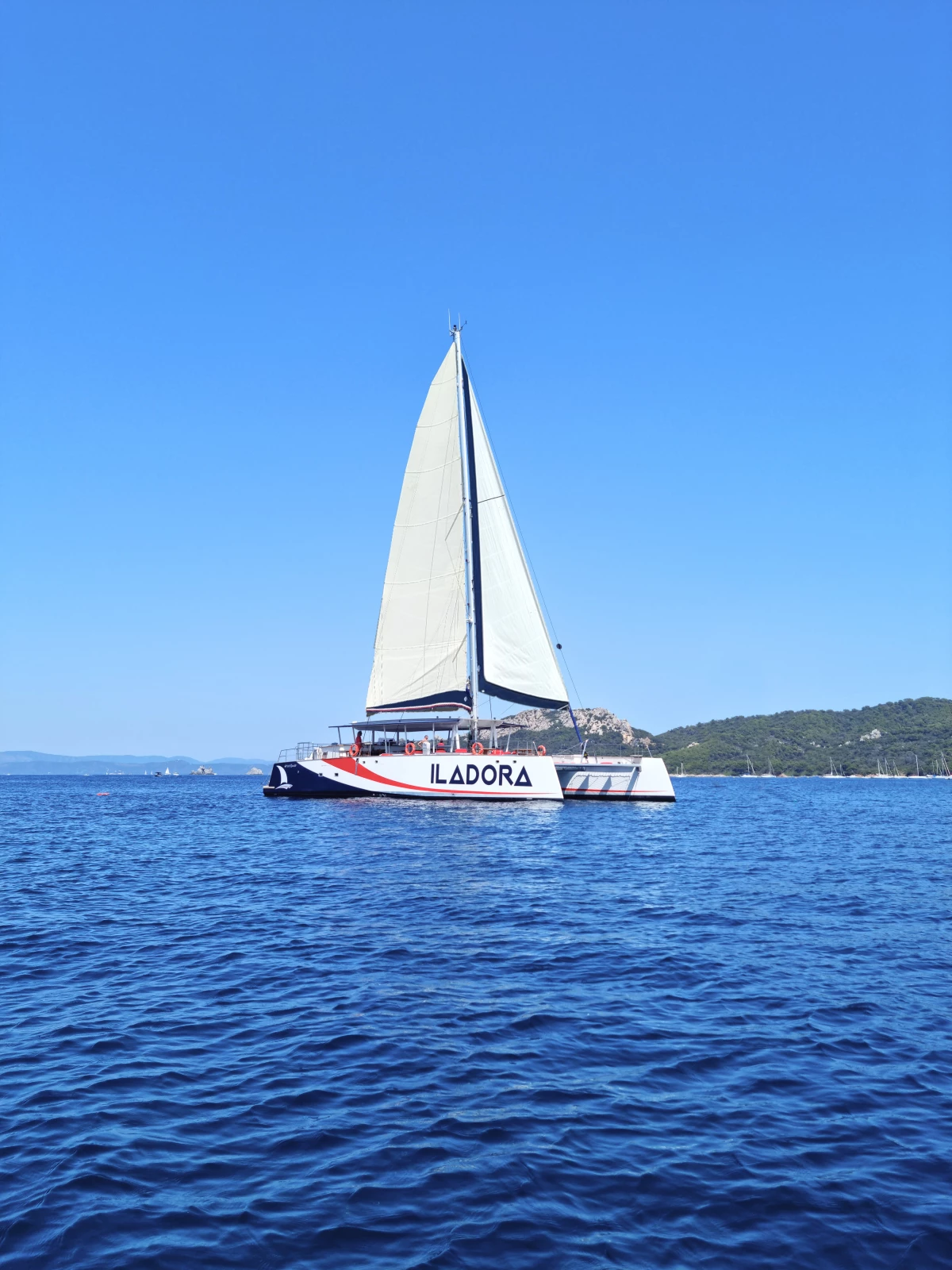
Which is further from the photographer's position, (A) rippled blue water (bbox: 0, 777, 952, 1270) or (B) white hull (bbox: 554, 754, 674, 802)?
(B) white hull (bbox: 554, 754, 674, 802)

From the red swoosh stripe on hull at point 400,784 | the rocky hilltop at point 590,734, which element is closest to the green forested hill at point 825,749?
the rocky hilltop at point 590,734

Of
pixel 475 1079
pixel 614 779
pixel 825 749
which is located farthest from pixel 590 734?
pixel 475 1079

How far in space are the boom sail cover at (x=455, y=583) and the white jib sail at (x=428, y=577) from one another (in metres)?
Result: 0.04

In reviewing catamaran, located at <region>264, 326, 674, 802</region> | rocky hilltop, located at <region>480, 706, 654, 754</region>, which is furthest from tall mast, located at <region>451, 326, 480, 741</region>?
rocky hilltop, located at <region>480, 706, 654, 754</region>

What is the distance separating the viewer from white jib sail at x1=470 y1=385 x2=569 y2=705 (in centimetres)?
4306

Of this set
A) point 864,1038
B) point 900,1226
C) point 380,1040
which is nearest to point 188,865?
point 380,1040

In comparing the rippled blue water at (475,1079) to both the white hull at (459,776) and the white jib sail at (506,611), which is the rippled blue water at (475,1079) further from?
the white jib sail at (506,611)

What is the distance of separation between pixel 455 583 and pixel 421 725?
755 cm

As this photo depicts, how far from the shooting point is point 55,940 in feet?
46.1

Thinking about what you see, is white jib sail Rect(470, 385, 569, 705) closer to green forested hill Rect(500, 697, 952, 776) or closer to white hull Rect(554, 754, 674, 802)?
white hull Rect(554, 754, 674, 802)

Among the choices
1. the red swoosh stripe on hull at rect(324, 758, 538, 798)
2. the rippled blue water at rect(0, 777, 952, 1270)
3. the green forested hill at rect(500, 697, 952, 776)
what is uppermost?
the green forested hill at rect(500, 697, 952, 776)

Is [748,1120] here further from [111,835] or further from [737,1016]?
[111,835]

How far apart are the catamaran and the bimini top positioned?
7 cm

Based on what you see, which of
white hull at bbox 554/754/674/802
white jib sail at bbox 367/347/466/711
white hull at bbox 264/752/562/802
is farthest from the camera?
white hull at bbox 554/754/674/802
